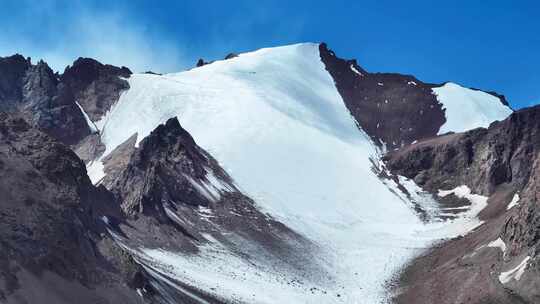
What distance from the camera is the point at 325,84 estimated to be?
16150 cm

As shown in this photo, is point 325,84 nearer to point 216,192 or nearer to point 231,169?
point 231,169

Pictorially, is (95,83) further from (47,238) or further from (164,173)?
(47,238)

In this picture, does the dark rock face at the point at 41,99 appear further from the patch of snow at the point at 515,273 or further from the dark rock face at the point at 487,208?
the patch of snow at the point at 515,273

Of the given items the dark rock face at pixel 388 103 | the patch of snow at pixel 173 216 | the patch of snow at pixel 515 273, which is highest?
the dark rock face at pixel 388 103

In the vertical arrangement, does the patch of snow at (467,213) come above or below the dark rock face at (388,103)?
below

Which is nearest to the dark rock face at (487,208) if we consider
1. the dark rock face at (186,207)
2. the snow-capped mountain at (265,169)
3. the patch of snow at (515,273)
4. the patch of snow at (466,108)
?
the patch of snow at (515,273)

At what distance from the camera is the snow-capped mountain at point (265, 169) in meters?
61.9

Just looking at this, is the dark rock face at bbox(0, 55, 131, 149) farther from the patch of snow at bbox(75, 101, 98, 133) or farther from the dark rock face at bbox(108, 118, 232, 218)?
the dark rock face at bbox(108, 118, 232, 218)

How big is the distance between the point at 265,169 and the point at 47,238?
6578cm

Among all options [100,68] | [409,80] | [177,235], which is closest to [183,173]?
[177,235]

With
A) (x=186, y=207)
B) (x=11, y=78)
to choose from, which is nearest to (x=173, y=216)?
(x=186, y=207)

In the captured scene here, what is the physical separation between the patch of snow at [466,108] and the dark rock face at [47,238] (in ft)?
344

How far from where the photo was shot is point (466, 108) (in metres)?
150

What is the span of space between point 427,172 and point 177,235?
55.4 metres
